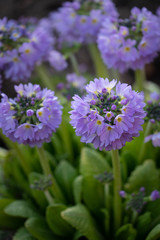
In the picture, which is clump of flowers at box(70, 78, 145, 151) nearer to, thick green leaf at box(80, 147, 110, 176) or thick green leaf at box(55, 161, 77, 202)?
thick green leaf at box(80, 147, 110, 176)

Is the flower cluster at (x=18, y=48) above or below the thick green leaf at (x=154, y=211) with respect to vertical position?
above

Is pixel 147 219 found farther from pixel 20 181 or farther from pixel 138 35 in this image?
pixel 138 35

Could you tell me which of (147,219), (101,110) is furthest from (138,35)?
(147,219)

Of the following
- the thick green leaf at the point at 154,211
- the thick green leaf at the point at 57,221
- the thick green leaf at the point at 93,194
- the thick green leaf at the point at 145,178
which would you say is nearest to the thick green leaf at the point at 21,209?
the thick green leaf at the point at 57,221

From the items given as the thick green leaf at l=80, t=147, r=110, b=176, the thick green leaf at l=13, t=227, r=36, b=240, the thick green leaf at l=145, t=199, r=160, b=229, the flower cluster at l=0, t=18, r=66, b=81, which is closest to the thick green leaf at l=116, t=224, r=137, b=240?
the thick green leaf at l=145, t=199, r=160, b=229

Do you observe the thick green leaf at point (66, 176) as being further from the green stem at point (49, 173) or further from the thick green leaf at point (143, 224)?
the thick green leaf at point (143, 224)
